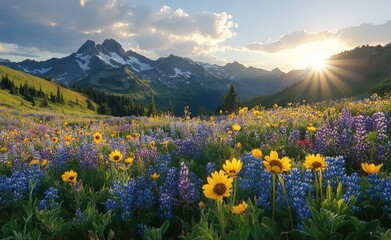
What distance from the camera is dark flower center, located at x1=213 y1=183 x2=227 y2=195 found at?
2453 millimetres

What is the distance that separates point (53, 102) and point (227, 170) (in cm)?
14116

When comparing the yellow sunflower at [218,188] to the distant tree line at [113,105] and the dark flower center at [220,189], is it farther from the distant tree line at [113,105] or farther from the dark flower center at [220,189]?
the distant tree line at [113,105]

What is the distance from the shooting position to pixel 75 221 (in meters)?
3.43

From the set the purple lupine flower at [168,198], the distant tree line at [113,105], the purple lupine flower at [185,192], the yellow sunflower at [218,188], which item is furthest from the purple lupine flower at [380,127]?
the distant tree line at [113,105]

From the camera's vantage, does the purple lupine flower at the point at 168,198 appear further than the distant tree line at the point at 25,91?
No

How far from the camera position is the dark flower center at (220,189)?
2453 millimetres

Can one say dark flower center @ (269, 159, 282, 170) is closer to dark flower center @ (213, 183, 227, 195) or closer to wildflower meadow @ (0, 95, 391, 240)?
wildflower meadow @ (0, 95, 391, 240)

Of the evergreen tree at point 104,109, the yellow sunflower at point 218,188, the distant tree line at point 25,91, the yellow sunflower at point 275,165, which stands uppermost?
the yellow sunflower at point 275,165

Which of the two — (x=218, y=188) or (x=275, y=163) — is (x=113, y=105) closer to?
(x=275, y=163)

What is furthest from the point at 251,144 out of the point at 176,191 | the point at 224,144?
the point at 176,191

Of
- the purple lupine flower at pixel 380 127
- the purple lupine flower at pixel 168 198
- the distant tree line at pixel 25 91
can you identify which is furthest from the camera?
the distant tree line at pixel 25 91

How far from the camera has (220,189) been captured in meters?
2.46

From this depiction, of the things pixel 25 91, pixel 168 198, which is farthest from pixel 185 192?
pixel 25 91

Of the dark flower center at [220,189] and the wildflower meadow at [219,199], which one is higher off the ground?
the dark flower center at [220,189]
